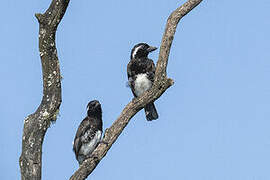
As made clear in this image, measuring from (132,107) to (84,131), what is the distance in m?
2.31

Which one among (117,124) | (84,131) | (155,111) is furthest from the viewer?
(155,111)

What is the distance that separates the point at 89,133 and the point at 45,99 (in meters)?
2.77

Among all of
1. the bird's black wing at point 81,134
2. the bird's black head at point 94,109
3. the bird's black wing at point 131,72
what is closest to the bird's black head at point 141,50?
the bird's black wing at point 131,72

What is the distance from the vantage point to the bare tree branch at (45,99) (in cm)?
697

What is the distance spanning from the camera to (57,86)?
23.7 feet

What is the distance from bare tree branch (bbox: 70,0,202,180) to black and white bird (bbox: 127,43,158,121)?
2.64 m

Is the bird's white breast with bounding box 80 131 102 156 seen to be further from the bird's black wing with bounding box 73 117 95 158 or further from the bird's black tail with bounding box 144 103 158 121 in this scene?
the bird's black tail with bounding box 144 103 158 121

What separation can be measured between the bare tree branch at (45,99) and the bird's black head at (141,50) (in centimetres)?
379

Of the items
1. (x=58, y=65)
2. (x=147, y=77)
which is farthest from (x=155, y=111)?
(x=58, y=65)

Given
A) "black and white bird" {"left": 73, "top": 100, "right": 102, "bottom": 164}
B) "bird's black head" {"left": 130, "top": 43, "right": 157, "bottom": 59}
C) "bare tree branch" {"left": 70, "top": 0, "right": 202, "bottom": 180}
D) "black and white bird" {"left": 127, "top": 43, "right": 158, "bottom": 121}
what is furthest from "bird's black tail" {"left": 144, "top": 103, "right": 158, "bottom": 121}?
"bare tree branch" {"left": 70, "top": 0, "right": 202, "bottom": 180}

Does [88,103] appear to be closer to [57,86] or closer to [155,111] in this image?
[155,111]

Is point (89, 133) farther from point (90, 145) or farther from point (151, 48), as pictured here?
point (151, 48)

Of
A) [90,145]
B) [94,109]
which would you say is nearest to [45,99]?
[90,145]

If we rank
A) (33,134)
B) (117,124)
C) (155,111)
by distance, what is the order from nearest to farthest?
(33,134) < (117,124) < (155,111)
